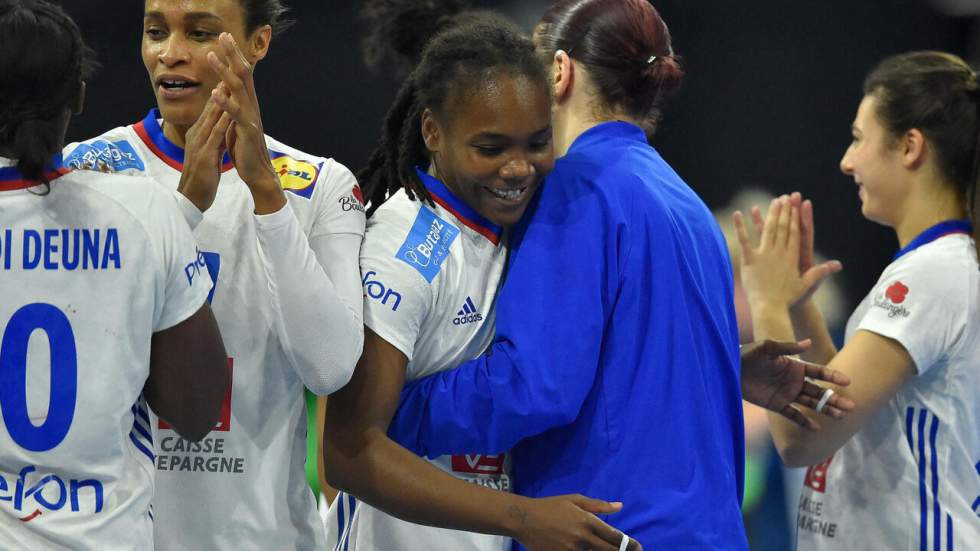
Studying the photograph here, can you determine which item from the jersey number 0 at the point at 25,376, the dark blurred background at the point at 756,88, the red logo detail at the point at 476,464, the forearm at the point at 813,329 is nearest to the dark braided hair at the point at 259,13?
the jersey number 0 at the point at 25,376

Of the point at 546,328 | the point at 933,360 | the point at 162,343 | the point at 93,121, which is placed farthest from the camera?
the point at 93,121

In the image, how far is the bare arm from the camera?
2156 mm

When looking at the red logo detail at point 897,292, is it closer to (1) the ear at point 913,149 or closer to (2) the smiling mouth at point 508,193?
(1) the ear at point 913,149

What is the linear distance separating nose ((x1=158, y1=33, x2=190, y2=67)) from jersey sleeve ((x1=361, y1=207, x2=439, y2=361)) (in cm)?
57

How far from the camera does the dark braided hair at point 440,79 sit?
2.42 meters

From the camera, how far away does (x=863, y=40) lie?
276 inches

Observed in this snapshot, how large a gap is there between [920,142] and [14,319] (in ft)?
8.35

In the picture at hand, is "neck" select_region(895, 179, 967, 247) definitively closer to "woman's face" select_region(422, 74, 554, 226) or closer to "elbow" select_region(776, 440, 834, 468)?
"elbow" select_region(776, 440, 834, 468)

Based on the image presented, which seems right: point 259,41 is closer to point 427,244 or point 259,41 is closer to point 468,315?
point 427,244

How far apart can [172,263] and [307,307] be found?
0.26 metres

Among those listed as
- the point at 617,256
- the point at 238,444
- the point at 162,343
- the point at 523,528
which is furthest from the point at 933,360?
the point at 162,343

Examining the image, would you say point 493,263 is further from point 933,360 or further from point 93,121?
point 93,121

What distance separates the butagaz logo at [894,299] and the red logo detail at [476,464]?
53.7 inches

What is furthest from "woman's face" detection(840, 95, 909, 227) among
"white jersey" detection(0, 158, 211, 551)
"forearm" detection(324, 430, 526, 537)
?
"white jersey" detection(0, 158, 211, 551)
